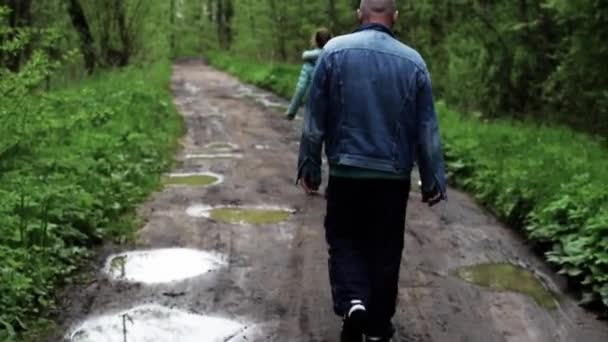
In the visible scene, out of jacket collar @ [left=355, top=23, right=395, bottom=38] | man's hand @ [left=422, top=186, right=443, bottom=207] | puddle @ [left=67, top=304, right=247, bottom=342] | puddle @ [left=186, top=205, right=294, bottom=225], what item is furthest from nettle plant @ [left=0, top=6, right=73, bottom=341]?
jacket collar @ [left=355, top=23, right=395, bottom=38]

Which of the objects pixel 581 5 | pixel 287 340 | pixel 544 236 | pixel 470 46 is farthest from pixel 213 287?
pixel 470 46

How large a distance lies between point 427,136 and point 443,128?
866 cm

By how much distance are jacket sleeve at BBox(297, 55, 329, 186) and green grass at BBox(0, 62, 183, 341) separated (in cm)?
213

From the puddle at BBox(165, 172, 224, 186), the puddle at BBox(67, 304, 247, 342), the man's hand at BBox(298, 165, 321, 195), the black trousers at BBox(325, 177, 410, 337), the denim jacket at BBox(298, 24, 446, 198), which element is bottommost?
the puddle at BBox(165, 172, 224, 186)

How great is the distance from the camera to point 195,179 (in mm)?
10961

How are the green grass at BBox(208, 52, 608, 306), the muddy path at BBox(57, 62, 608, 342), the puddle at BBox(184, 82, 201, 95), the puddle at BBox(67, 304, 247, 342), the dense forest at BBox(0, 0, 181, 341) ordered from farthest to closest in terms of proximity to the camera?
the puddle at BBox(184, 82, 201, 95)
the green grass at BBox(208, 52, 608, 306)
the dense forest at BBox(0, 0, 181, 341)
the muddy path at BBox(57, 62, 608, 342)
the puddle at BBox(67, 304, 247, 342)

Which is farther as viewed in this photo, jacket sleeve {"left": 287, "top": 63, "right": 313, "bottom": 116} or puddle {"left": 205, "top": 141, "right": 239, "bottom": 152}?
puddle {"left": 205, "top": 141, "right": 239, "bottom": 152}

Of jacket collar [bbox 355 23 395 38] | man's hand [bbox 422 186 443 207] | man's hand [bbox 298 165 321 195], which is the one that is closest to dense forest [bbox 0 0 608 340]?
man's hand [bbox 422 186 443 207]

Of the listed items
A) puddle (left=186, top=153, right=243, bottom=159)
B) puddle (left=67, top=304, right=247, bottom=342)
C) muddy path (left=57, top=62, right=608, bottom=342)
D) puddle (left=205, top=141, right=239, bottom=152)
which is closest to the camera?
puddle (left=67, top=304, right=247, bottom=342)

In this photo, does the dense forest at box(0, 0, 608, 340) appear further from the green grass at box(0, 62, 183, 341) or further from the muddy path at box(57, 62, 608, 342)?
the muddy path at box(57, 62, 608, 342)

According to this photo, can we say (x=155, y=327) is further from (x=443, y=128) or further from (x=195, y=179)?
(x=443, y=128)

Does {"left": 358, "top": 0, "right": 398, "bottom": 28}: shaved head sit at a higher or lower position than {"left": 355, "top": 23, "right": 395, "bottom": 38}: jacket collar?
higher

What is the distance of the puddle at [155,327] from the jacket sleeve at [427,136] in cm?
167

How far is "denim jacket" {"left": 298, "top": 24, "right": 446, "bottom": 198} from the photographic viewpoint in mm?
4652
